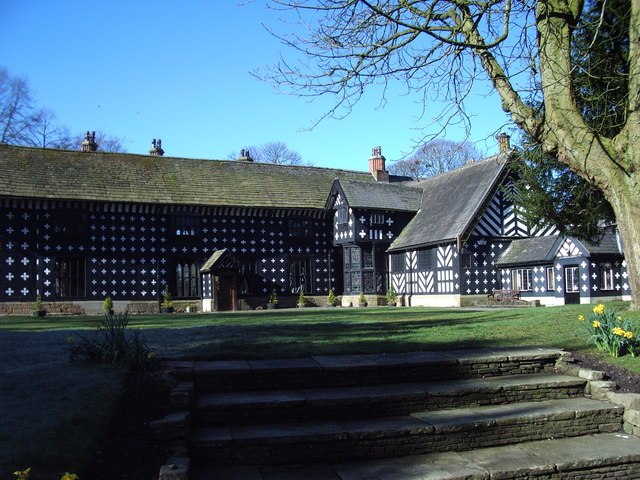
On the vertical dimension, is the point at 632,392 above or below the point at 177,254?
below

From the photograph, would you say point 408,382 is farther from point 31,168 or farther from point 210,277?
point 31,168

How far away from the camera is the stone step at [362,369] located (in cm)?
648

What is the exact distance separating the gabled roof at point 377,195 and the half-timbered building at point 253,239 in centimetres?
9

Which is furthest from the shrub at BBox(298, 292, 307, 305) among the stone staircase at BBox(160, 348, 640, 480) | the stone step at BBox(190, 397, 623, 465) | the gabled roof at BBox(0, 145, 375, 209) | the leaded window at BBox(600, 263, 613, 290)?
the stone step at BBox(190, 397, 623, 465)

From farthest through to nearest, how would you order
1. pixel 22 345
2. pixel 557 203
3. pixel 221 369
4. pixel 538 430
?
pixel 557 203 < pixel 22 345 < pixel 221 369 < pixel 538 430

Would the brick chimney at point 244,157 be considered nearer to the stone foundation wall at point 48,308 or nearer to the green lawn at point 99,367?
the stone foundation wall at point 48,308

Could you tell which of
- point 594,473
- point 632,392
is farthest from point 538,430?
point 632,392

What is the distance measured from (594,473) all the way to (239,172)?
31911mm

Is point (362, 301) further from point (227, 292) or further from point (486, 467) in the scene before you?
point (486, 467)

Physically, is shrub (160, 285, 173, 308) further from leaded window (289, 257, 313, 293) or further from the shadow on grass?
the shadow on grass

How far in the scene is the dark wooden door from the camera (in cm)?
3130

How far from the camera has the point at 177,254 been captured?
31500mm

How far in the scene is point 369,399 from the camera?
6102mm

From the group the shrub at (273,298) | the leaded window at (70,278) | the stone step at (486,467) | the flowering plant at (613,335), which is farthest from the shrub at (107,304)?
the stone step at (486,467)
